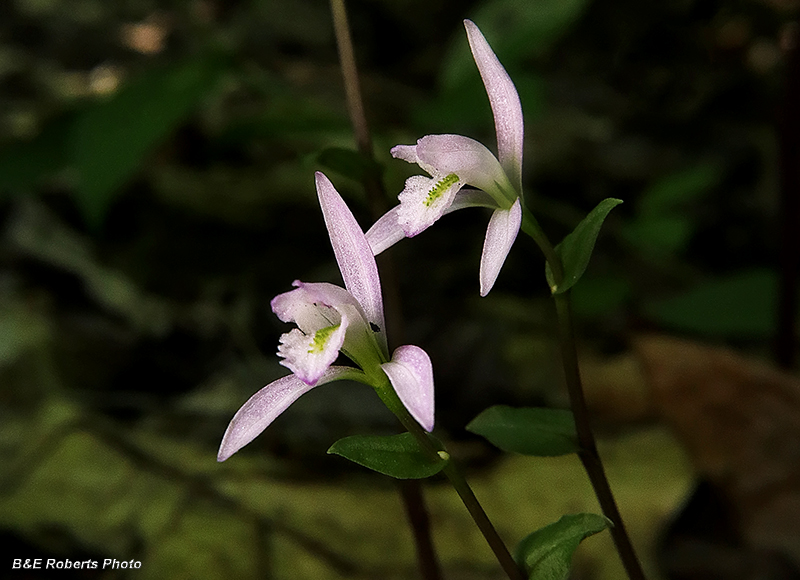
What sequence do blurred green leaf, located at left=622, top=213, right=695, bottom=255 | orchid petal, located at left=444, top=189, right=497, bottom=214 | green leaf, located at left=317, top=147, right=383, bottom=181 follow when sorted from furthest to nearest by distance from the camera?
blurred green leaf, located at left=622, top=213, right=695, bottom=255 < green leaf, located at left=317, top=147, right=383, bottom=181 < orchid petal, located at left=444, top=189, right=497, bottom=214

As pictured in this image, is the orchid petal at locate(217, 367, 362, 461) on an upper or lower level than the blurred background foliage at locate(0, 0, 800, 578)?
lower

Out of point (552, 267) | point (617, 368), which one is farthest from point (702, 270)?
point (552, 267)

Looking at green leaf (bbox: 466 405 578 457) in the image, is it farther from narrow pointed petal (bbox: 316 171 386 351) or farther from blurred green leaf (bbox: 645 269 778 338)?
blurred green leaf (bbox: 645 269 778 338)

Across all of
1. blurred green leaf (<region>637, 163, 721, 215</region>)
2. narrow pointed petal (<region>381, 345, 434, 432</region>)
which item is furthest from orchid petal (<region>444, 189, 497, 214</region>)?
blurred green leaf (<region>637, 163, 721, 215</region>)

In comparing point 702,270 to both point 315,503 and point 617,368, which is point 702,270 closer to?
point 617,368

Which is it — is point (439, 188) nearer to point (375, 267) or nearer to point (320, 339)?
point (375, 267)

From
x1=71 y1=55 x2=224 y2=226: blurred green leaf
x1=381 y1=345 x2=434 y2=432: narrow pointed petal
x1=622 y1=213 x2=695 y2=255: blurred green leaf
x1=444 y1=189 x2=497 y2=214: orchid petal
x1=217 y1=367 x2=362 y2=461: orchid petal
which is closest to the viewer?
x1=381 y1=345 x2=434 y2=432: narrow pointed petal

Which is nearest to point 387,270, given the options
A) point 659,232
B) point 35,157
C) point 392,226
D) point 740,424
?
point 392,226

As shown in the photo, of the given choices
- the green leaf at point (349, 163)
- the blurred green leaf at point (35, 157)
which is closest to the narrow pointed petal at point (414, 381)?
the green leaf at point (349, 163)
